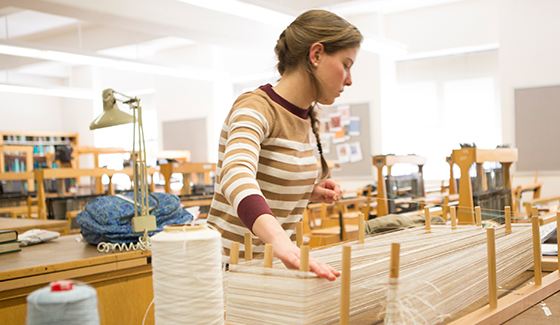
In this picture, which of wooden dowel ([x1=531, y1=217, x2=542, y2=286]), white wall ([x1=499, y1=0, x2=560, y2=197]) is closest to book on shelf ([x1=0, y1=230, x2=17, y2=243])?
wooden dowel ([x1=531, y1=217, x2=542, y2=286])

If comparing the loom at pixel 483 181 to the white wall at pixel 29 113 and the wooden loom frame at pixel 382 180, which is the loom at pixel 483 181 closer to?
the wooden loom frame at pixel 382 180

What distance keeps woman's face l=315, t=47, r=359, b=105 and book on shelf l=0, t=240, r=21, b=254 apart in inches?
64.0

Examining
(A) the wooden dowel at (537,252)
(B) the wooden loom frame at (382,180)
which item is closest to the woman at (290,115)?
(A) the wooden dowel at (537,252)

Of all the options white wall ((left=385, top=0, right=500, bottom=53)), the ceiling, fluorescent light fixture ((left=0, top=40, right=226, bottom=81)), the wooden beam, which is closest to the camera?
the wooden beam

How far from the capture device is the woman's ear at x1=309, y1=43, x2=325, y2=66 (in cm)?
102

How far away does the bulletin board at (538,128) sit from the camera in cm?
685

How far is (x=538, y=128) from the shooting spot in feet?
22.7

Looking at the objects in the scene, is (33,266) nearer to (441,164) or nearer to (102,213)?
(102,213)

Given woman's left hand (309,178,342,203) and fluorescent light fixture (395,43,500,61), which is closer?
woman's left hand (309,178,342,203)

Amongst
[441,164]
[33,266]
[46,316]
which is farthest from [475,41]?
[46,316]

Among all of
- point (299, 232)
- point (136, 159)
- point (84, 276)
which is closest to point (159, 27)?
point (136, 159)

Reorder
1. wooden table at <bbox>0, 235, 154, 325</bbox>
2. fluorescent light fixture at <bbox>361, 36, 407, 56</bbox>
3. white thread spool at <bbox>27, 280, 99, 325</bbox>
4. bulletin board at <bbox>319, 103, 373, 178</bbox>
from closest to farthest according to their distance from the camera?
white thread spool at <bbox>27, 280, 99, 325</bbox>, wooden table at <bbox>0, 235, 154, 325</bbox>, fluorescent light fixture at <bbox>361, 36, 407, 56</bbox>, bulletin board at <bbox>319, 103, 373, 178</bbox>

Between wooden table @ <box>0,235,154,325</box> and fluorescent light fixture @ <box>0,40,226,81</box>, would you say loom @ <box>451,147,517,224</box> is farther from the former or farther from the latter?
fluorescent light fixture @ <box>0,40,226,81</box>

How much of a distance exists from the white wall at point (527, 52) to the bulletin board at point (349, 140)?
87.1 inches
